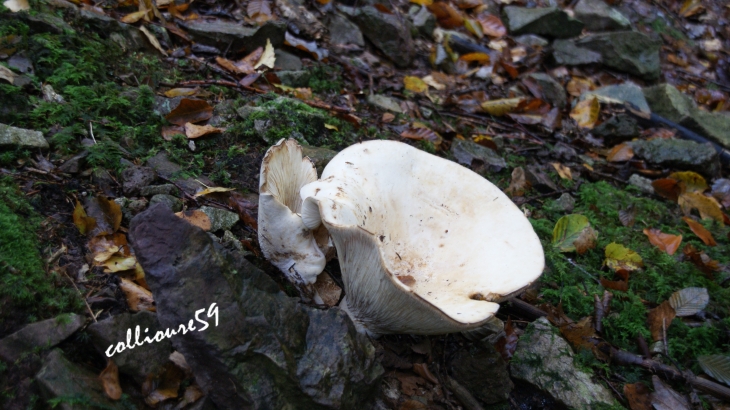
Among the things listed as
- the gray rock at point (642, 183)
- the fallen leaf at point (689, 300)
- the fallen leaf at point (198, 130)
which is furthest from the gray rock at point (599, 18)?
the fallen leaf at point (198, 130)

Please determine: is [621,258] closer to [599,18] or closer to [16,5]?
[16,5]

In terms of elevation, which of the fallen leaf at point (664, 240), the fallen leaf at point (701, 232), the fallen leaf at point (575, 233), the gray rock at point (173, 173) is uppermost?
the gray rock at point (173, 173)

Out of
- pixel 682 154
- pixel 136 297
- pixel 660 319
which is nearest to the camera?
pixel 136 297

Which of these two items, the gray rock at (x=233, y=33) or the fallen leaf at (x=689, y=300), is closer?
the fallen leaf at (x=689, y=300)

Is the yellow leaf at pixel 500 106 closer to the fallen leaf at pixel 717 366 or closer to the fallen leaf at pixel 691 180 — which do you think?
the fallen leaf at pixel 691 180

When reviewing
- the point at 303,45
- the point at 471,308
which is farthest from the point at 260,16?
the point at 471,308

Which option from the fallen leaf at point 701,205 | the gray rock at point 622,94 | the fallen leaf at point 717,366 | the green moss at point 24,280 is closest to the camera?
the green moss at point 24,280

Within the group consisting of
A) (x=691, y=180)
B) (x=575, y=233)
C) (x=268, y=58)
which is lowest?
(x=691, y=180)

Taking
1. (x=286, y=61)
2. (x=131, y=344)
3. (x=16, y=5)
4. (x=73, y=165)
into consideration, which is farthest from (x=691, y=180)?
(x=16, y=5)
